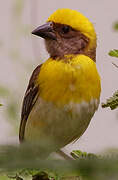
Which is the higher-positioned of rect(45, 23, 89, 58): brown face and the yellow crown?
the yellow crown

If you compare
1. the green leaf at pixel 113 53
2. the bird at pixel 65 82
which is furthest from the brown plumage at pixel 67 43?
the green leaf at pixel 113 53

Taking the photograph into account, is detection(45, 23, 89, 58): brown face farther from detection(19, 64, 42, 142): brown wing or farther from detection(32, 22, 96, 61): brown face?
detection(19, 64, 42, 142): brown wing

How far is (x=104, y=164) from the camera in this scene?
7.3 inches

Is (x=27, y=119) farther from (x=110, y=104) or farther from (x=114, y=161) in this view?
(x=114, y=161)

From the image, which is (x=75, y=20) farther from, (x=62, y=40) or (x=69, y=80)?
(x=69, y=80)

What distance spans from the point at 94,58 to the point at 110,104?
67.1 inches

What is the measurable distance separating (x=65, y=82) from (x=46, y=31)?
40 cm

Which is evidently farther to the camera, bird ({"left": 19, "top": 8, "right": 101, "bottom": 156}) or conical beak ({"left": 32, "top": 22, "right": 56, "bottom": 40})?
conical beak ({"left": 32, "top": 22, "right": 56, "bottom": 40})

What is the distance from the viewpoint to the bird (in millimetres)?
1990

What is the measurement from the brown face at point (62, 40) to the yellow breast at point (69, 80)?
7cm

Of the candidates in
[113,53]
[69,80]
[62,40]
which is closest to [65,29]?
[62,40]

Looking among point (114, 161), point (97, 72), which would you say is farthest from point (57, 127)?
point (114, 161)

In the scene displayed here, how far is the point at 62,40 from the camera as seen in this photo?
2268mm

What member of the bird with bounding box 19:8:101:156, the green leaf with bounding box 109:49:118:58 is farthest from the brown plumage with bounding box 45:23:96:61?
the green leaf with bounding box 109:49:118:58
